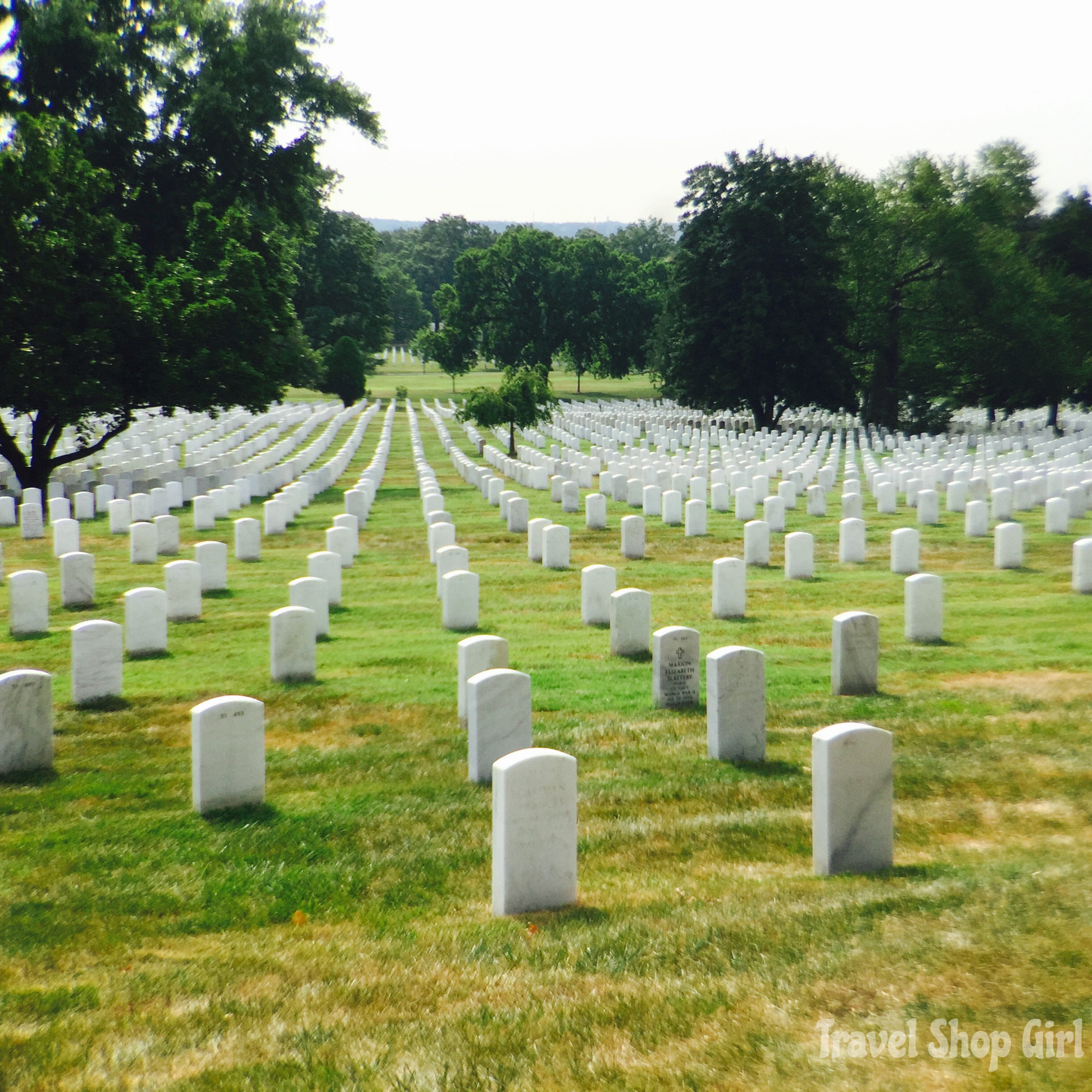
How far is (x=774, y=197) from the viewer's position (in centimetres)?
4400

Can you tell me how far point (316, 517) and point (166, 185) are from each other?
1364cm

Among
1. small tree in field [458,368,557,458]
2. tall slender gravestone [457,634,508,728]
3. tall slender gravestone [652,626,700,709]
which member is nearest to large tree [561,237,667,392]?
small tree in field [458,368,557,458]

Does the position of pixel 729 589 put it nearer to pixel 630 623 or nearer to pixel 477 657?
pixel 630 623

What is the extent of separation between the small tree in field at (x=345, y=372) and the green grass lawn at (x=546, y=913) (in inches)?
2028

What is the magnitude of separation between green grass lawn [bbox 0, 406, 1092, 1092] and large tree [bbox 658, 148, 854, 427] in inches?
1292

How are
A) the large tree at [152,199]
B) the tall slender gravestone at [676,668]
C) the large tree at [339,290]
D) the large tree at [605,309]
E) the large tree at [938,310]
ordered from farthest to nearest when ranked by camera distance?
the large tree at [605,309] < the large tree at [339,290] < the large tree at [938,310] < the large tree at [152,199] < the tall slender gravestone at [676,668]

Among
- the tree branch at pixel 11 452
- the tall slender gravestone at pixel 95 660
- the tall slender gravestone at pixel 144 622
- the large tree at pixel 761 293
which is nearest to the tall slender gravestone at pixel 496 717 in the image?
the tall slender gravestone at pixel 95 660

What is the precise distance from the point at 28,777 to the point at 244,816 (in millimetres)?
1899

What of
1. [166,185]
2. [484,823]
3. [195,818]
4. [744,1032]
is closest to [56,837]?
[195,818]

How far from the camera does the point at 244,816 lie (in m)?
6.92

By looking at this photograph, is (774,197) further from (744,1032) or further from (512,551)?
(744,1032)

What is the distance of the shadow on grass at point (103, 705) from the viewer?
9.48 m

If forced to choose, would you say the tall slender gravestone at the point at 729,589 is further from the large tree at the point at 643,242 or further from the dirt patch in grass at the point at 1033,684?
the large tree at the point at 643,242

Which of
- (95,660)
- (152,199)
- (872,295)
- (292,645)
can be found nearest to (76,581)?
(95,660)
